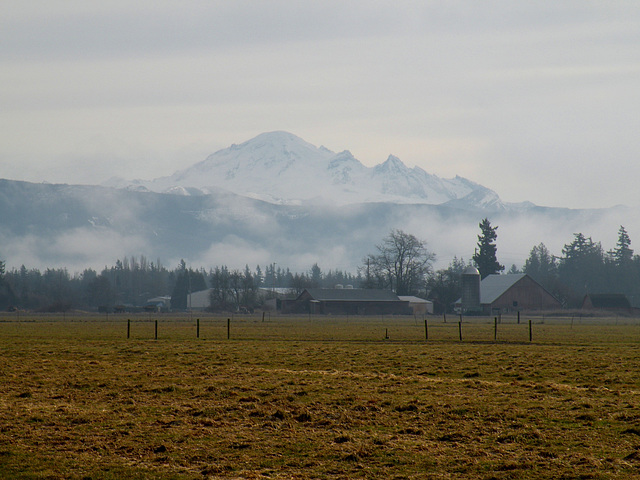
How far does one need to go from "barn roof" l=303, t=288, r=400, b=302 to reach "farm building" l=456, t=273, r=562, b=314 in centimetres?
1278

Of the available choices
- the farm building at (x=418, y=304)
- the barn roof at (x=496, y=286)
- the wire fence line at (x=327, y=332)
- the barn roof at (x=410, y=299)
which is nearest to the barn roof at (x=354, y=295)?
the barn roof at (x=410, y=299)

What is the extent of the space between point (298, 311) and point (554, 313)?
151ft

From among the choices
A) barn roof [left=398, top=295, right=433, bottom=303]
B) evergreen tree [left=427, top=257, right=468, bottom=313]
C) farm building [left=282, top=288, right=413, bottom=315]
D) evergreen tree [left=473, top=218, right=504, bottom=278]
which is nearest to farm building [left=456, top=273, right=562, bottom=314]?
evergreen tree [left=427, top=257, right=468, bottom=313]

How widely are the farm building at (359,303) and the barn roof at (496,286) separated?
13661mm

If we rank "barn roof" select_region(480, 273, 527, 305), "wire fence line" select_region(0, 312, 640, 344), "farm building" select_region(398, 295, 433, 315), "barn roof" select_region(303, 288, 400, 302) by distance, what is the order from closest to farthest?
"wire fence line" select_region(0, 312, 640, 344), "barn roof" select_region(480, 273, 527, 305), "barn roof" select_region(303, 288, 400, 302), "farm building" select_region(398, 295, 433, 315)

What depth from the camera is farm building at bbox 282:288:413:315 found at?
14775 centimetres

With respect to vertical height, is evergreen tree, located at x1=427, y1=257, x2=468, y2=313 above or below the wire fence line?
above

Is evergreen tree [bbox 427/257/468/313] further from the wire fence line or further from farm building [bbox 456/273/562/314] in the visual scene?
the wire fence line

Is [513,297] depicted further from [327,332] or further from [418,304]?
[327,332]

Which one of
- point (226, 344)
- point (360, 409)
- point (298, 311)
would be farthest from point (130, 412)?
point (298, 311)

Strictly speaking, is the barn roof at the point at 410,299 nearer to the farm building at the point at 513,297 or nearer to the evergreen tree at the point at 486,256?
the farm building at the point at 513,297

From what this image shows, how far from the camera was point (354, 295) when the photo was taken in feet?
492

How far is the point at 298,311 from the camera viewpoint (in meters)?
155

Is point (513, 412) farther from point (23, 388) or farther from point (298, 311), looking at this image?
point (298, 311)
